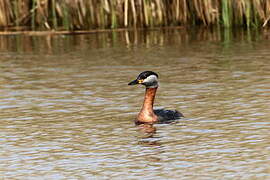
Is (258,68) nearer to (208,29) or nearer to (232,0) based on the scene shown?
(232,0)

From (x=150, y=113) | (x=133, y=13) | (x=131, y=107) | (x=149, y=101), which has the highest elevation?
(x=133, y=13)

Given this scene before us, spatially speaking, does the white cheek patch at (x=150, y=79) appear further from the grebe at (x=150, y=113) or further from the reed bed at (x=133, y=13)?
the reed bed at (x=133, y=13)

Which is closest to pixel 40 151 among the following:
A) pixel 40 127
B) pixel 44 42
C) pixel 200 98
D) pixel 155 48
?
pixel 40 127

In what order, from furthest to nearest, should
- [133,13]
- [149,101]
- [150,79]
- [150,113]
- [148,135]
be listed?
[133,13] → [150,79] → [149,101] → [150,113] → [148,135]

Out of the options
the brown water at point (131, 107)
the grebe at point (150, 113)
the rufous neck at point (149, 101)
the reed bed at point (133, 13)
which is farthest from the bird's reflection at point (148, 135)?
the reed bed at point (133, 13)

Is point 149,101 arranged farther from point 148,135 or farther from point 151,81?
point 148,135

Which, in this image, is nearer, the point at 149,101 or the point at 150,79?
the point at 149,101

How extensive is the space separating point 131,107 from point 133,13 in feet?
28.9

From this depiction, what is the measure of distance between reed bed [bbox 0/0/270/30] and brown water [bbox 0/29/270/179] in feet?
1.95

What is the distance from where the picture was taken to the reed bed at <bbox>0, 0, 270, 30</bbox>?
1992 centimetres

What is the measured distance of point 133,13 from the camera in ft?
66.2

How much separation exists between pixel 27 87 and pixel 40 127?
3.45 metres

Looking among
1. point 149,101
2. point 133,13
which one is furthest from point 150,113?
point 133,13

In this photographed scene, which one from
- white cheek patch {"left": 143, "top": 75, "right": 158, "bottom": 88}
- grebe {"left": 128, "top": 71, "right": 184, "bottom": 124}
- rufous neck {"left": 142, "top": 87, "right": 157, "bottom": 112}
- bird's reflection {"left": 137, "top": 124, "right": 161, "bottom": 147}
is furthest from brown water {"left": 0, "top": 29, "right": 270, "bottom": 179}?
A: white cheek patch {"left": 143, "top": 75, "right": 158, "bottom": 88}
